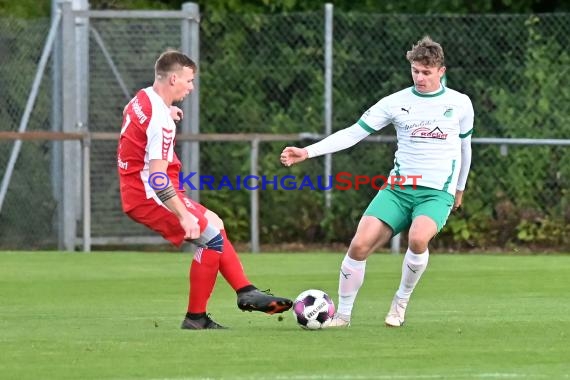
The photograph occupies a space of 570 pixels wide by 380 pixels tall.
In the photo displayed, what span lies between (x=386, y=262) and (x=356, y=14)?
3829 mm

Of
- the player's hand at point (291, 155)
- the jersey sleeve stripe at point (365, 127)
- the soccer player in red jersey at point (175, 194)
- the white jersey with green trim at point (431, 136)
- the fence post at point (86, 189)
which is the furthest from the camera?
the fence post at point (86, 189)

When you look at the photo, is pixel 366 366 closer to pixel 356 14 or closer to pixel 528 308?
pixel 528 308

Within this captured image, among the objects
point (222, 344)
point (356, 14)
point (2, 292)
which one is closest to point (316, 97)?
point (356, 14)

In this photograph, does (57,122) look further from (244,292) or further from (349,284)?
(244,292)

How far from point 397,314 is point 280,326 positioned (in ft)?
2.52

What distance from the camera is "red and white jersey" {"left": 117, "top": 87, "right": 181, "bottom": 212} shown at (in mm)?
9445

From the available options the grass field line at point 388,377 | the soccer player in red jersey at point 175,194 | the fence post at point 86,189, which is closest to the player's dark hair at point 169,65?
the soccer player in red jersey at point 175,194

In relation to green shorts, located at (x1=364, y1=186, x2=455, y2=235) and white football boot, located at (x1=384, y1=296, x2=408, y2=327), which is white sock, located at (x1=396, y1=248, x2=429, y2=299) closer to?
white football boot, located at (x1=384, y1=296, x2=408, y2=327)

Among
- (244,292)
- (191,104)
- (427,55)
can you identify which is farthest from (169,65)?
(191,104)

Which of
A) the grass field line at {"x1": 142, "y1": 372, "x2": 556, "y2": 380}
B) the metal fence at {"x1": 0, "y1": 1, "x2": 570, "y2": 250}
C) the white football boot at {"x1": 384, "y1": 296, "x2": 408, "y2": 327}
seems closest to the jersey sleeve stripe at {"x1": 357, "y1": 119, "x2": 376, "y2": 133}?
the white football boot at {"x1": 384, "y1": 296, "x2": 408, "y2": 327}

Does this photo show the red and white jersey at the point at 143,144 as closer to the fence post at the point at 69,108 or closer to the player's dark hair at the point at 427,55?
the player's dark hair at the point at 427,55

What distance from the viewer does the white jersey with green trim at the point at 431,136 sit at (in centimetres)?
1018

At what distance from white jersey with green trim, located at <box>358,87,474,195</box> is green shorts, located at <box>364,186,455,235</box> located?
6 cm

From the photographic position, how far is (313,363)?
7945 millimetres
